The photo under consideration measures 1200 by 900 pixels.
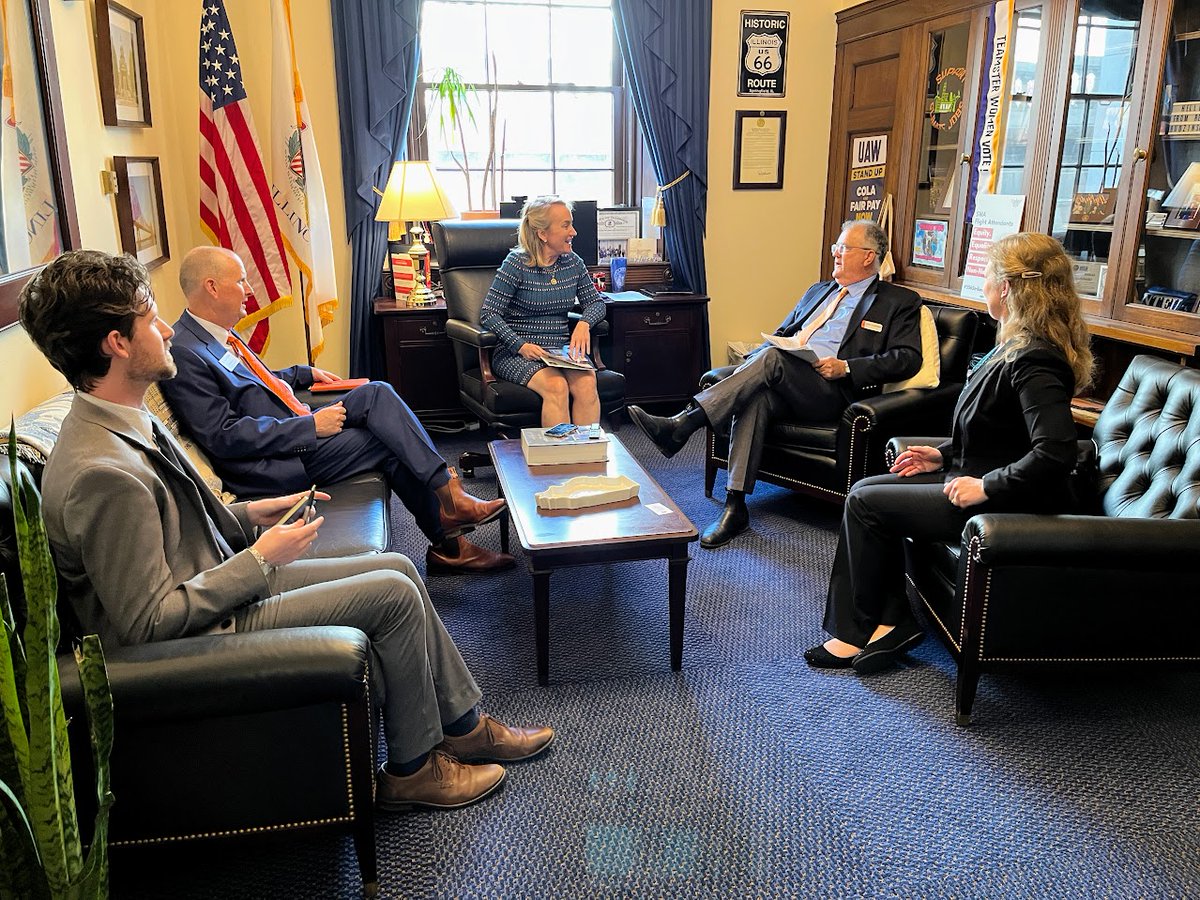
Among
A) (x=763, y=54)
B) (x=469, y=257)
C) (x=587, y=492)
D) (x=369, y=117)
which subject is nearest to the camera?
(x=587, y=492)

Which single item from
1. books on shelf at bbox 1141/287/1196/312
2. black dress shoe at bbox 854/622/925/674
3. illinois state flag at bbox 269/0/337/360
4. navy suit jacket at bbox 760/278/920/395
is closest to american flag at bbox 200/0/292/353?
illinois state flag at bbox 269/0/337/360

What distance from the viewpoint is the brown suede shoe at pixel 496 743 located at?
6.55 feet

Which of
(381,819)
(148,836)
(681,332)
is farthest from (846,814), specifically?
(681,332)

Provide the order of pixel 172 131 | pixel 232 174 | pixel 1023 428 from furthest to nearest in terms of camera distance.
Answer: pixel 172 131 → pixel 232 174 → pixel 1023 428

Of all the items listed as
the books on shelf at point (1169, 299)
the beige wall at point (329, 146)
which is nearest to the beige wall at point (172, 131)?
the beige wall at point (329, 146)

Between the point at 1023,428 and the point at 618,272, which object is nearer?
the point at 1023,428

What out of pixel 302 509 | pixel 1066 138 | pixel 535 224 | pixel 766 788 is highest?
pixel 1066 138

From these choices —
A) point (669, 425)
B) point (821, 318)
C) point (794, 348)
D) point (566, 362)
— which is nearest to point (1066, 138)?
point (821, 318)

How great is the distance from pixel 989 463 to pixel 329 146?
11.3 feet

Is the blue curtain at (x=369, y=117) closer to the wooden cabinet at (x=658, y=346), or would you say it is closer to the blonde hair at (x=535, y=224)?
the blonde hair at (x=535, y=224)

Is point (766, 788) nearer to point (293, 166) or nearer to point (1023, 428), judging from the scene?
point (1023, 428)

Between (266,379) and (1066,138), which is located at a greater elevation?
(1066,138)

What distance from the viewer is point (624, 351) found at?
4.66 meters

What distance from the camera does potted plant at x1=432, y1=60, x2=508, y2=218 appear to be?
15.1 ft
